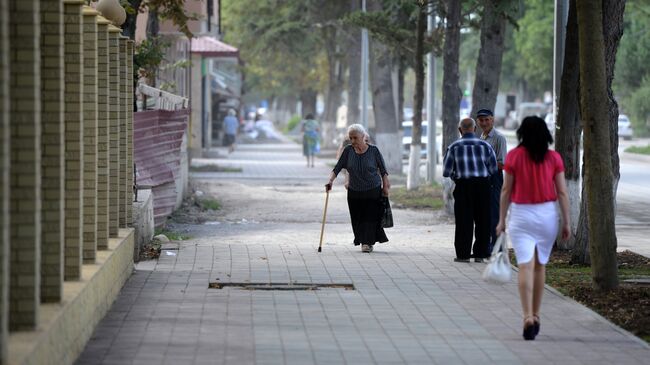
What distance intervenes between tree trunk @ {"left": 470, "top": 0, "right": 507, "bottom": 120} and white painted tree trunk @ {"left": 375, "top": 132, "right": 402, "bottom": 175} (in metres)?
14.4

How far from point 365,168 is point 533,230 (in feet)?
21.2

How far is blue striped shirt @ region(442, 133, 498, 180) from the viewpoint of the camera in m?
14.7

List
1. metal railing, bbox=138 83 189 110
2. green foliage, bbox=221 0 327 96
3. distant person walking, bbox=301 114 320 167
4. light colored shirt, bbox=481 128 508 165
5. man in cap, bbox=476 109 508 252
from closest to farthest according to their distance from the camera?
man in cap, bbox=476 109 508 252, light colored shirt, bbox=481 128 508 165, metal railing, bbox=138 83 189 110, distant person walking, bbox=301 114 320 167, green foliage, bbox=221 0 327 96

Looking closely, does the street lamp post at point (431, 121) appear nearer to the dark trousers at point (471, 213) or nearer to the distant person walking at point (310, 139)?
the distant person walking at point (310, 139)

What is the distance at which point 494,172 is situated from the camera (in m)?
14.9

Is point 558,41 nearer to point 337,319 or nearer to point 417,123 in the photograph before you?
point 337,319

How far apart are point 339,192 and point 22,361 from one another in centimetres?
2428

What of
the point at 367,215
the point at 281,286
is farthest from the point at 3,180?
the point at 367,215

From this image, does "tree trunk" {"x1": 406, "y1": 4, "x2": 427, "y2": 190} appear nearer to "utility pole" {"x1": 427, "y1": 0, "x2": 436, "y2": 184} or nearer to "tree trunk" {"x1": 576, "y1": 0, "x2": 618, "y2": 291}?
"utility pole" {"x1": 427, "y1": 0, "x2": 436, "y2": 184}

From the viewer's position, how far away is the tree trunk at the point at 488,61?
24.2 metres

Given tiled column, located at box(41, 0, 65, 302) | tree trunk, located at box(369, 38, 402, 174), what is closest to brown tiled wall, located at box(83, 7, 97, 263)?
tiled column, located at box(41, 0, 65, 302)

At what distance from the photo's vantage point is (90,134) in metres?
10.4

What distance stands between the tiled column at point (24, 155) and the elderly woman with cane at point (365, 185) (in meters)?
9.12

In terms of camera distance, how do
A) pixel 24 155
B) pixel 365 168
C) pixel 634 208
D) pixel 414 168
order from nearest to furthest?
1. pixel 24 155
2. pixel 365 168
3. pixel 634 208
4. pixel 414 168
